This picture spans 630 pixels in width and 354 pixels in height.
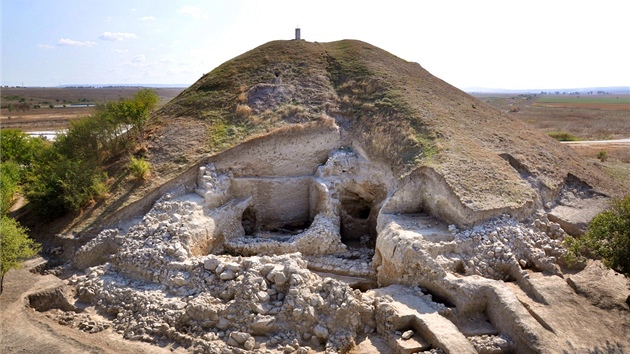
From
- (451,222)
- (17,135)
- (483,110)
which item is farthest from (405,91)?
(17,135)

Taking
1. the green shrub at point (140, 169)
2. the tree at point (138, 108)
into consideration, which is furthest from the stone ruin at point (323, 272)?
the tree at point (138, 108)

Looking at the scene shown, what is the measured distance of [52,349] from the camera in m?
8.89

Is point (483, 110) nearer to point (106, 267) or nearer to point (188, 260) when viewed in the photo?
point (188, 260)

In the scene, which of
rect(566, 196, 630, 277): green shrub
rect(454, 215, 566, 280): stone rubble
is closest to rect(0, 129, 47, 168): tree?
rect(454, 215, 566, 280): stone rubble

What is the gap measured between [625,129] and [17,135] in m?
52.1

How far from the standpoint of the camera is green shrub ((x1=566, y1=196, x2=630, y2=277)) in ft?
29.7

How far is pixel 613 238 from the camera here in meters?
9.25

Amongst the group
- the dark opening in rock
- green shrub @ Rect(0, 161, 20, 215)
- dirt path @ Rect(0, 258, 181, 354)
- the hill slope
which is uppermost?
the hill slope

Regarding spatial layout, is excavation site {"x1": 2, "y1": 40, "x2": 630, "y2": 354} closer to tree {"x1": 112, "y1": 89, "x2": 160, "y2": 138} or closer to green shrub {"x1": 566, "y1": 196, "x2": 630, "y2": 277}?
tree {"x1": 112, "y1": 89, "x2": 160, "y2": 138}

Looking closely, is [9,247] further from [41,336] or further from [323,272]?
[323,272]

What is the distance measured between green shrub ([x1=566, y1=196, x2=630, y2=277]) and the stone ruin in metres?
1.23

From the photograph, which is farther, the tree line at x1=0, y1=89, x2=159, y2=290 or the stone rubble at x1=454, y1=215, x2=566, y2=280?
the tree line at x1=0, y1=89, x2=159, y2=290

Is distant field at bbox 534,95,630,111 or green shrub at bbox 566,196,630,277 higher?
distant field at bbox 534,95,630,111

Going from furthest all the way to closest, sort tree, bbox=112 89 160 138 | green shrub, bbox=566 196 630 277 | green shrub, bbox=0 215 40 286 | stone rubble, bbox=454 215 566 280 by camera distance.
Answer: tree, bbox=112 89 160 138, stone rubble, bbox=454 215 566 280, green shrub, bbox=0 215 40 286, green shrub, bbox=566 196 630 277
